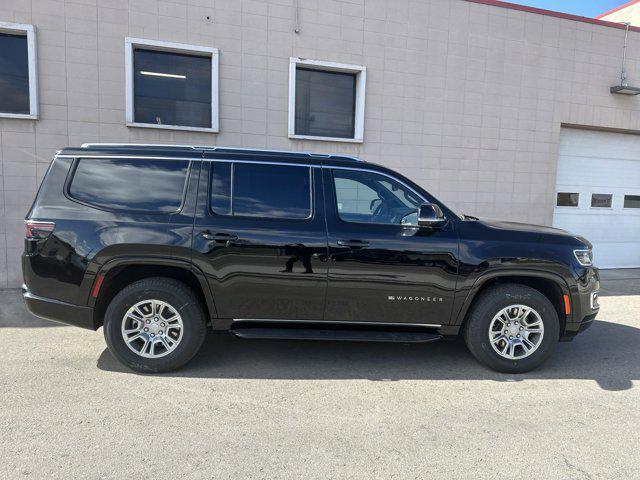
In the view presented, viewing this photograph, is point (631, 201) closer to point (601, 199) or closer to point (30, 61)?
point (601, 199)

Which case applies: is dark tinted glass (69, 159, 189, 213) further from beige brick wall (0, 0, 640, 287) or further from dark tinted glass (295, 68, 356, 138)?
dark tinted glass (295, 68, 356, 138)

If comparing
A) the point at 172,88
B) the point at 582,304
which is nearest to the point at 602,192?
the point at 582,304

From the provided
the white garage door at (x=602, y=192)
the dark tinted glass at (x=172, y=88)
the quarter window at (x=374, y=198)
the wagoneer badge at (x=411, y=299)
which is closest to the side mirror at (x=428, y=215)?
the quarter window at (x=374, y=198)

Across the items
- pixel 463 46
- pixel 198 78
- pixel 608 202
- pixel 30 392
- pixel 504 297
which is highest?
pixel 463 46

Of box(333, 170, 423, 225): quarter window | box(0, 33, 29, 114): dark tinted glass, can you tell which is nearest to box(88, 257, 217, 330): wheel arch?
box(333, 170, 423, 225): quarter window

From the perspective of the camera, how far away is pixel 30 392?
3.59 m

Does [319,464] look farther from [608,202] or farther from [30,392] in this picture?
[608,202]

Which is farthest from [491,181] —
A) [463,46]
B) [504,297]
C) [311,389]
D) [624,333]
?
[311,389]

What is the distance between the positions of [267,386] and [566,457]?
228cm

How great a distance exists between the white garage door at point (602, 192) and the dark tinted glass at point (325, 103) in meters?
5.04

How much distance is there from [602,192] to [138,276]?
34.2ft

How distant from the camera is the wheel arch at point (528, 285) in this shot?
4.12 m

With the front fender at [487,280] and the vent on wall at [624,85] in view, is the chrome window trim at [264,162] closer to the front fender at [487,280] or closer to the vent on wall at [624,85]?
the front fender at [487,280]

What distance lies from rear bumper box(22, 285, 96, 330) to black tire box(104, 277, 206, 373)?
0.19m
